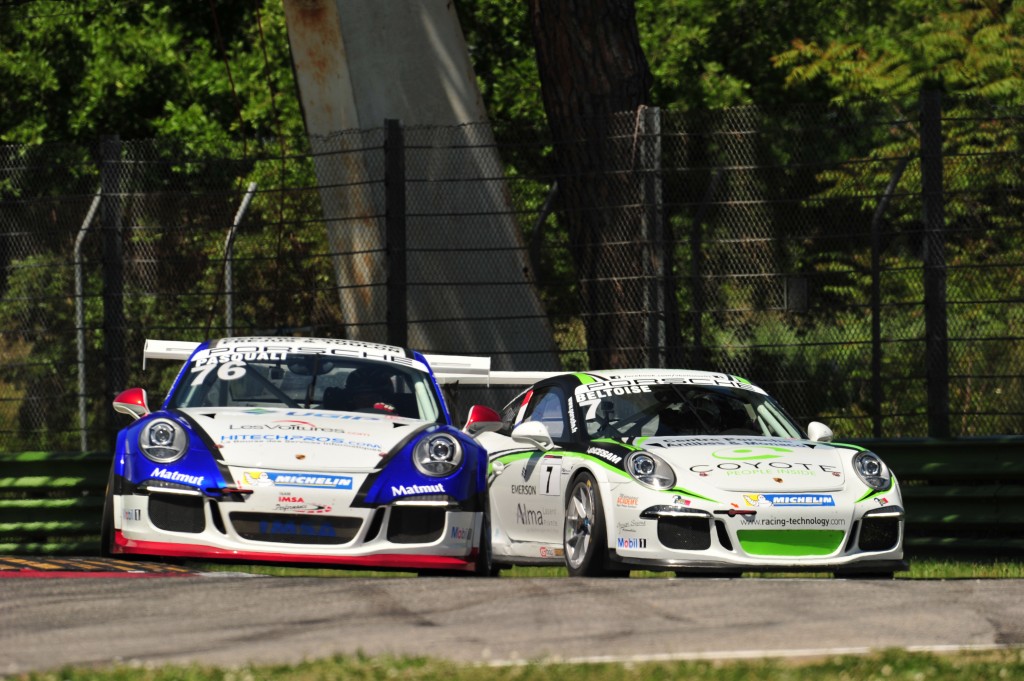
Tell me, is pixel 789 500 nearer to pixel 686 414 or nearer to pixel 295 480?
pixel 686 414

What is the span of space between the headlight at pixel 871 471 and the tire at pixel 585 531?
144 cm

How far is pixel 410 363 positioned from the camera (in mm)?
10734

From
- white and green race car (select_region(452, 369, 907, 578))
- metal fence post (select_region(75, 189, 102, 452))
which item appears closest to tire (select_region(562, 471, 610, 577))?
white and green race car (select_region(452, 369, 907, 578))

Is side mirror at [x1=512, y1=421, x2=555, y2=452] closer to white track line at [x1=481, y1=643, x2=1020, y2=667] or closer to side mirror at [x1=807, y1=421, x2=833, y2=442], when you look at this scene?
side mirror at [x1=807, y1=421, x2=833, y2=442]

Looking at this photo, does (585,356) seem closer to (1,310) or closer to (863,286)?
(863,286)

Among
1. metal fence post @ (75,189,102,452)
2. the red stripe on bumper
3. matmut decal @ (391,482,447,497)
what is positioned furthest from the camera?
metal fence post @ (75,189,102,452)

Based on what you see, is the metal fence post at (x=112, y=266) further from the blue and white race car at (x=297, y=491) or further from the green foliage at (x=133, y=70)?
the green foliage at (x=133, y=70)

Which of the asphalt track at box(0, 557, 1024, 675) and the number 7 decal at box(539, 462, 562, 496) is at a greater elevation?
the number 7 decal at box(539, 462, 562, 496)

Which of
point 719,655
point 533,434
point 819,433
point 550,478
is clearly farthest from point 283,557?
point 819,433

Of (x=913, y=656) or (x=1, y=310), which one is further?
(x=1, y=310)

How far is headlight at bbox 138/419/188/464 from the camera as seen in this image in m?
8.80

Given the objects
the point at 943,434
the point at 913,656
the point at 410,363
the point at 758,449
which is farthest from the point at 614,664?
the point at 943,434

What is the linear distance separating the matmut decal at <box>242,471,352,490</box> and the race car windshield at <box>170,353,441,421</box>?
1.38 meters

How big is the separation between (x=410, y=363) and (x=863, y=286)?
345 centimetres
